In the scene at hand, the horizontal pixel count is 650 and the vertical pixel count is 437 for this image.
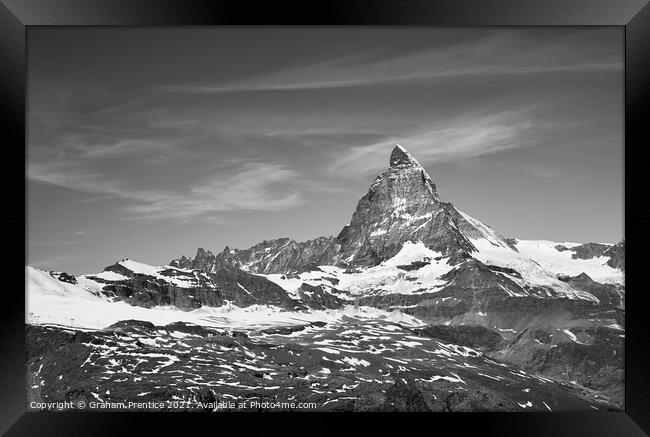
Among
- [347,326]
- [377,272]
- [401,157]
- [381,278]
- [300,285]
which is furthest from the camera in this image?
[377,272]

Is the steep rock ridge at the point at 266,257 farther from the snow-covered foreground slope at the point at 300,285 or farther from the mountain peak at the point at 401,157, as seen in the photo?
the mountain peak at the point at 401,157

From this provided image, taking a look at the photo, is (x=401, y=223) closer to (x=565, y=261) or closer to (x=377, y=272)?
(x=377, y=272)

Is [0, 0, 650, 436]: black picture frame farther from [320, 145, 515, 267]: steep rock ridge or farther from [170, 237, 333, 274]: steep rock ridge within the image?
[170, 237, 333, 274]: steep rock ridge
